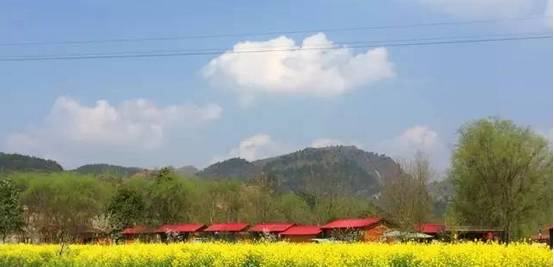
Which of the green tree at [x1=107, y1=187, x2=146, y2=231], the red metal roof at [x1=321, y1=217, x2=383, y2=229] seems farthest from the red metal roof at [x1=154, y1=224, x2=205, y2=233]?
the red metal roof at [x1=321, y1=217, x2=383, y2=229]

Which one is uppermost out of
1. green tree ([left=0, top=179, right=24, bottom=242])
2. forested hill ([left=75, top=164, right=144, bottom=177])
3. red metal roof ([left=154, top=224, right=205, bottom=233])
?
forested hill ([left=75, top=164, right=144, bottom=177])

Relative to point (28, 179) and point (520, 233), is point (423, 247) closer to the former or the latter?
point (520, 233)

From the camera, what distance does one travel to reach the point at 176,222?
236ft

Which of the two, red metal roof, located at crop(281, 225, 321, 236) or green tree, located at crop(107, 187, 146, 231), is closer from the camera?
red metal roof, located at crop(281, 225, 321, 236)

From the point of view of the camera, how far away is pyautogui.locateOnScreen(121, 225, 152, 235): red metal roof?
6219 cm

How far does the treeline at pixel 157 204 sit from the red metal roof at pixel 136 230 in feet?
1.80

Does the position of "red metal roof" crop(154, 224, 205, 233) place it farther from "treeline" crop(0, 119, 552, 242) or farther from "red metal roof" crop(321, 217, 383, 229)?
"red metal roof" crop(321, 217, 383, 229)

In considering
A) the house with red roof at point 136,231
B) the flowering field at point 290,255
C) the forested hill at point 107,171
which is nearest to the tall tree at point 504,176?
the house with red roof at point 136,231

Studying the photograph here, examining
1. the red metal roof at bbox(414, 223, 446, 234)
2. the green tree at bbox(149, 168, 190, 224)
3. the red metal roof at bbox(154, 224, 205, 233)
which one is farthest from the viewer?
the green tree at bbox(149, 168, 190, 224)

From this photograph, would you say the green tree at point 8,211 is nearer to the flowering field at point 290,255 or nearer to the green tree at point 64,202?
the green tree at point 64,202

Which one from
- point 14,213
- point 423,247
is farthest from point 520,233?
point 14,213

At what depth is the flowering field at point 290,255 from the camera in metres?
10.1

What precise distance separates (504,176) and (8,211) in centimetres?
3932

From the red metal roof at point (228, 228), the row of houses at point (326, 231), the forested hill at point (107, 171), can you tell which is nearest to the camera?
the row of houses at point (326, 231)
